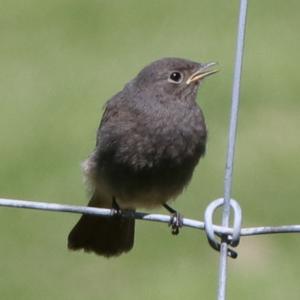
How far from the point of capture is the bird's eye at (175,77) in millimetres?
6695

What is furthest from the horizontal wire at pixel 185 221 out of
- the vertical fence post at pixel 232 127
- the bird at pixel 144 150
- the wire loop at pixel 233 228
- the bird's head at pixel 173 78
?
the bird's head at pixel 173 78

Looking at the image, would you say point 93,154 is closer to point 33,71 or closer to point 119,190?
point 119,190

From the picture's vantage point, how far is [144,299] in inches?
313

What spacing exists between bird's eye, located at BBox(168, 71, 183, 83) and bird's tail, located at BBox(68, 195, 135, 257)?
0.73 m

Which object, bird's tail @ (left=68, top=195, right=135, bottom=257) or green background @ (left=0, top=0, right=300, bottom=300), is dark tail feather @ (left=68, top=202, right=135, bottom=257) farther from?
green background @ (left=0, top=0, right=300, bottom=300)

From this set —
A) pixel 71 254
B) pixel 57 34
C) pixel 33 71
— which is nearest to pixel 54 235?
pixel 71 254

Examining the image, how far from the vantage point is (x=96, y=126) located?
32.2 feet

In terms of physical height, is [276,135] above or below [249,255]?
above

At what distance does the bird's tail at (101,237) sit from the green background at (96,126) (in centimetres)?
142

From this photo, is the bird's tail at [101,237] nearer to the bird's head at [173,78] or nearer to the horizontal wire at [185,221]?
the bird's head at [173,78]

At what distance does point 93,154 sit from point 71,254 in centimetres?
169

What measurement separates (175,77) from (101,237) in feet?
2.86

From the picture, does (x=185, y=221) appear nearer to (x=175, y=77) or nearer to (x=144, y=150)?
(x=144, y=150)

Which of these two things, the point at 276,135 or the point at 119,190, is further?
the point at 276,135
